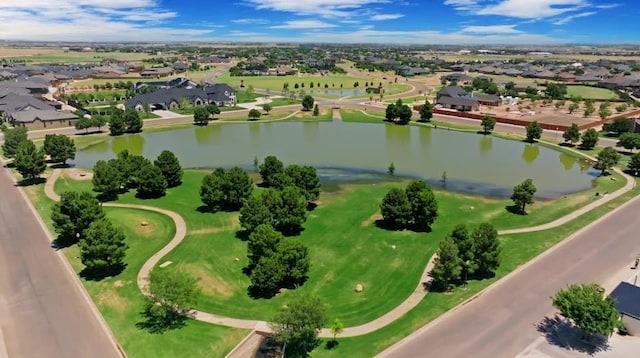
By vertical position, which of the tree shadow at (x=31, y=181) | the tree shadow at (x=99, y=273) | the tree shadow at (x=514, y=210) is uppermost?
the tree shadow at (x=31, y=181)

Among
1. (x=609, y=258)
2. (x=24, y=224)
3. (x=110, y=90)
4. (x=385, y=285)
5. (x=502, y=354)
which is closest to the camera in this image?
(x=502, y=354)

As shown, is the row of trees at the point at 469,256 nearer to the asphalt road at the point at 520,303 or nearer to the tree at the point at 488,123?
the asphalt road at the point at 520,303

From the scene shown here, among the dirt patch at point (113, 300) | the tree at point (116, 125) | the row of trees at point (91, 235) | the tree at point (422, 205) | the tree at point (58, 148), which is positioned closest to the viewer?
the dirt patch at point (113, 300)

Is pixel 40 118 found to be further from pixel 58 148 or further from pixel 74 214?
pixel 74 214

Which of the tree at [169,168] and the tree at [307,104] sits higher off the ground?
the tree at [307,104]

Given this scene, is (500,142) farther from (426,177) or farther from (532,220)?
(532,220)

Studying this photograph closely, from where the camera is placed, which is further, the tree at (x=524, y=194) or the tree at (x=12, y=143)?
the tree at (x=12, y=143)

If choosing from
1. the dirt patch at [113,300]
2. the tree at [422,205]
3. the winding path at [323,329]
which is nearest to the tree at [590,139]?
the winding path at [323,329]

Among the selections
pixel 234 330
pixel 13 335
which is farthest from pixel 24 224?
pixel 234 330
